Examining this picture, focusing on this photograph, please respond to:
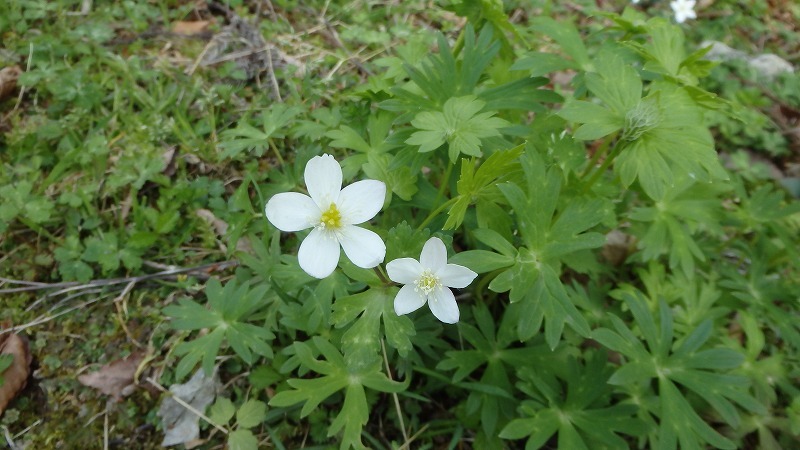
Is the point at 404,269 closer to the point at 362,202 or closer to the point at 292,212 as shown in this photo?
the point at 362,202

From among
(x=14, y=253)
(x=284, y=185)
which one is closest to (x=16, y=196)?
(x=14, y=253)

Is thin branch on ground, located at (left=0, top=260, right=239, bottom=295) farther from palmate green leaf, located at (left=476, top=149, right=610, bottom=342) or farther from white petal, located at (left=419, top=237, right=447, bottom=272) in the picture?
palmate green leaf, located at (left=476, top=149, right=610, bottom=342)

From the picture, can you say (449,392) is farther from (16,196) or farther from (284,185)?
(16,196)

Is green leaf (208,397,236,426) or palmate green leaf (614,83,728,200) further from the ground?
palmate green leaf (614,83,728,200)

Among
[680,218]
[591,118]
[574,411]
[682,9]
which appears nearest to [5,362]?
[574,411]

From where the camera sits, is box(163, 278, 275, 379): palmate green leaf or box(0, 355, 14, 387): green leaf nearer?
box(163, 278, 275, 379): palmate green leaf

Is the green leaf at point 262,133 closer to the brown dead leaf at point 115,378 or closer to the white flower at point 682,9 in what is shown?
the brown dead leaf at point 115,378

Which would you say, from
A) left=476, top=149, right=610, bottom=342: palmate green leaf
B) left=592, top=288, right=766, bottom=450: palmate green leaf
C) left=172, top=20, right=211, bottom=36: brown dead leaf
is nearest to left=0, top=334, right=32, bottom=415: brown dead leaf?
left=476, top=149, right=610, bottom=342: palmate green leaf
